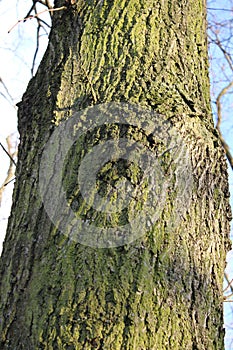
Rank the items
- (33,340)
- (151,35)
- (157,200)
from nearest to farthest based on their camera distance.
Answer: (33,340), (157,200), (151,35)

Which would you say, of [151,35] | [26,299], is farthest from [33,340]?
[151,35]

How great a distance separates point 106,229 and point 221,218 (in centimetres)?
31

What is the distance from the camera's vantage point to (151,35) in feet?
4.13

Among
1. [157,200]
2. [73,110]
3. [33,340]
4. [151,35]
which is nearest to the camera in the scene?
[33,340]

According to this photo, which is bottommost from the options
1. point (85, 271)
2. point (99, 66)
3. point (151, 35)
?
point (85, 271)

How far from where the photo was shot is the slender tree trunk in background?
903 millimetres

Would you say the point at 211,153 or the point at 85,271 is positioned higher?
the point at 211,153

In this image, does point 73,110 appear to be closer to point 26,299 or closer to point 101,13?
point 101,13

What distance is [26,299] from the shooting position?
0.96 m

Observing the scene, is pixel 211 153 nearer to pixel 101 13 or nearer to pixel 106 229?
pixel 106 229

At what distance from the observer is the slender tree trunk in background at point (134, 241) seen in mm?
903

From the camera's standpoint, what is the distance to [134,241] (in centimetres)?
97

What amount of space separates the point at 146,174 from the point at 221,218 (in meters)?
0.23

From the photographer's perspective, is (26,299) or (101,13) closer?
(26,299)
